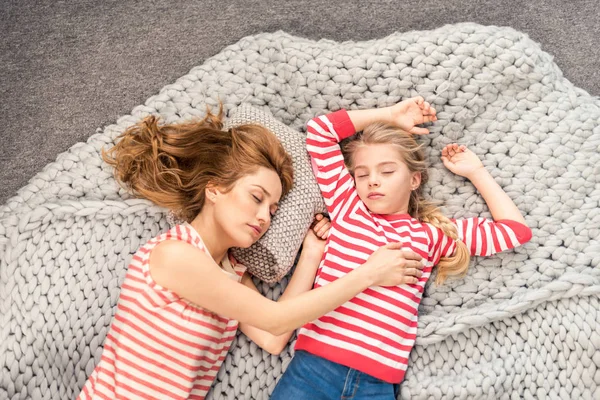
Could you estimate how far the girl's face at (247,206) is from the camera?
1.14 metres

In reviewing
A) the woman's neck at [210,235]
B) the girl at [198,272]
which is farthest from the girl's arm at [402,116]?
the woman's neck at [210,235]

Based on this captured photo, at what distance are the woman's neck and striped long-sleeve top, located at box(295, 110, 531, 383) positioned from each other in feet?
0.79

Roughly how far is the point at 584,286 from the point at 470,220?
28 centimetres

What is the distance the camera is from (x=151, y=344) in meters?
1.12

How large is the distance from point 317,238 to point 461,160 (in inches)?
15.7

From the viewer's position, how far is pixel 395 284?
117cm

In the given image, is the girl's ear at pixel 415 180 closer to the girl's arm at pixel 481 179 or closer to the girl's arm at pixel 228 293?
the girl's arm at pixel 481 179

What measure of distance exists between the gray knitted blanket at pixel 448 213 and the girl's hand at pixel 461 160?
25mm

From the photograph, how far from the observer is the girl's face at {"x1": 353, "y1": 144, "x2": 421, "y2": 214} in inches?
48.6

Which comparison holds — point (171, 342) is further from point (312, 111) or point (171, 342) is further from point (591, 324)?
point (591, 324)

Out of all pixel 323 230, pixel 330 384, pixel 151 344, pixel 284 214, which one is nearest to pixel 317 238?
pixel 323 230

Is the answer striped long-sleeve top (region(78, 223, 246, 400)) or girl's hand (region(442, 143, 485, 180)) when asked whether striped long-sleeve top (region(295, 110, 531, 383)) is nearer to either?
girl's hand (region(442, 143, 485, 180))

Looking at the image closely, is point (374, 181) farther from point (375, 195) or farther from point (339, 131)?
point (339, 131)

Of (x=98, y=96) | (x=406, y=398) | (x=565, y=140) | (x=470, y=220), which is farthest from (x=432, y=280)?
(x=98, y=96)
